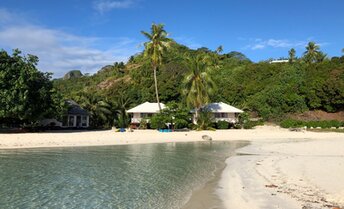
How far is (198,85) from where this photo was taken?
1662 inches

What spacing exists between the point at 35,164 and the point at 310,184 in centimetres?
1197

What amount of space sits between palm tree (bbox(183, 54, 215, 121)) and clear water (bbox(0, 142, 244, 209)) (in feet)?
75.9

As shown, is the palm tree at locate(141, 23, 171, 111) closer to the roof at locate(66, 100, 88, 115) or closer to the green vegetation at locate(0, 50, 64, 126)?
the roof at locate(66, 100, 88, 115)

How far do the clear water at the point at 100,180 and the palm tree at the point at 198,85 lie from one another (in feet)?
75.9

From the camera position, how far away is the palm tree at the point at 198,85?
42.2m

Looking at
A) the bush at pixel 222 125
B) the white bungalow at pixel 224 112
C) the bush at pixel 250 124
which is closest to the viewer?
the bush at pixel 222 125

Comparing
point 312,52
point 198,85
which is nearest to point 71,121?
point 198,85

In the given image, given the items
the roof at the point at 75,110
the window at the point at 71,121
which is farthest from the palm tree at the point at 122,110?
the window at the point at 71,121

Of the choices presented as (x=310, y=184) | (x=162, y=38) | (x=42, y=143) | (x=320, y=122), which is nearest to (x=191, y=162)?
(x=310, y=184)

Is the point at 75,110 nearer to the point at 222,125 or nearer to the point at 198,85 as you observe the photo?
the point at 198,85

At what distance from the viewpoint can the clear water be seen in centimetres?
934

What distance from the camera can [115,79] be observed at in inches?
3278

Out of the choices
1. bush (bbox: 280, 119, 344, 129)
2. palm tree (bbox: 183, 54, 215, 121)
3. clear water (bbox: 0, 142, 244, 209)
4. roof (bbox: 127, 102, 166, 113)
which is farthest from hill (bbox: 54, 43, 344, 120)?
clear water (bbox: 0, 142, 244, 209)

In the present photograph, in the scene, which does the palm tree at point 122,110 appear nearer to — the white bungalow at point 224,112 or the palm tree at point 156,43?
the palm tree at point 156,43
